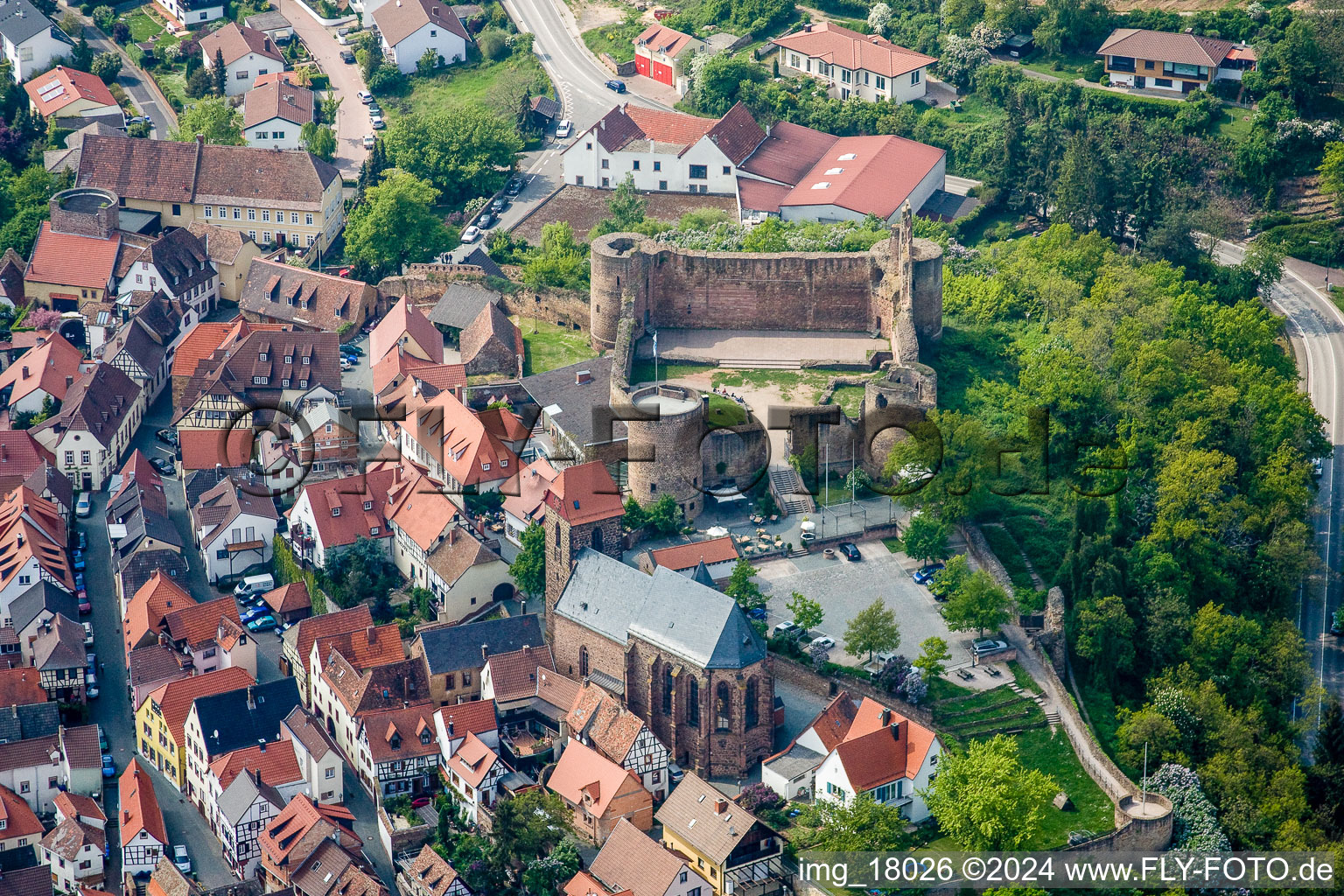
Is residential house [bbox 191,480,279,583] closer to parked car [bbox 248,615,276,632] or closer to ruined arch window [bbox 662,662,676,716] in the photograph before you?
parked car [bbox 248,615,276,632]

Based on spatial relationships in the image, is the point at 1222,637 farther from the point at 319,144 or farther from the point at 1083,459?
the point at 319,144

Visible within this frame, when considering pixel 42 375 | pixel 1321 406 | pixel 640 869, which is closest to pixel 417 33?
pixel 42 375

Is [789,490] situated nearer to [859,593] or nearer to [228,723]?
Answer: [859,593]

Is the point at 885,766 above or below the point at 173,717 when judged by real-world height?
above

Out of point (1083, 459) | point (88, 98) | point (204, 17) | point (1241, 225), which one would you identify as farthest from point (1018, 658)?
point (204, 17)

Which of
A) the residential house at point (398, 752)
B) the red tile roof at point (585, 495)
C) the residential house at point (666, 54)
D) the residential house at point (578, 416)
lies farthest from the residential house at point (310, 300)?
the residential house at point (666, 54)

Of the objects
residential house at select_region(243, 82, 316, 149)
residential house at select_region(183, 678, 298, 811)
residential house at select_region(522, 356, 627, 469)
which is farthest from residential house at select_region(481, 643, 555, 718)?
residential house at select_region(243, 82, 316, 149)

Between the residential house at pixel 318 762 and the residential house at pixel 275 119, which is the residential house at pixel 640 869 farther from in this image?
the residential house at pixel 275 119
